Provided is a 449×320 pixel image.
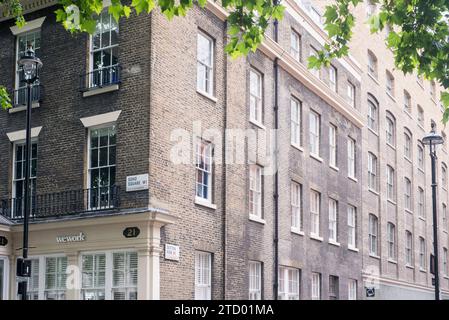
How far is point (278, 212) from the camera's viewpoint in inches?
1017

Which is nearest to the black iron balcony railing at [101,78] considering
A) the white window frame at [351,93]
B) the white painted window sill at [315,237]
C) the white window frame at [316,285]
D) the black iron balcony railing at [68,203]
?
the black iron balcony railing at [68,203]

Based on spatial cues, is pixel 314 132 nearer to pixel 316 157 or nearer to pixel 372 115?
pixel 316 157

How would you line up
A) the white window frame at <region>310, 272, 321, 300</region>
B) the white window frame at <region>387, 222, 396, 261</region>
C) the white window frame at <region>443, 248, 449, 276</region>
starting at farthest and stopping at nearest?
the white window frame at <region>443, 248, 449, 276</region> < the white window frame at <region>387, 222, 396, 261</region> < the white window frame at <region>310, 272, 321, 300</region>

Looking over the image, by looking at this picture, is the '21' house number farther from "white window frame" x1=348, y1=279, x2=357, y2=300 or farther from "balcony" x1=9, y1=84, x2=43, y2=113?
"white window frame" x1=348, y1=279, x2=357, y2=300

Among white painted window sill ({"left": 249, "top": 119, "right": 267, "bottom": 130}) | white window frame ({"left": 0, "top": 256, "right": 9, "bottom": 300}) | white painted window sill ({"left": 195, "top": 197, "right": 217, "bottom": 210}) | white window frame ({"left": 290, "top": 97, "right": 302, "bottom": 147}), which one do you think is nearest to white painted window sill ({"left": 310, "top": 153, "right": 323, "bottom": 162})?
white window frame ({"left": 290, "top": 97, "right": 302, "bottom": 147})

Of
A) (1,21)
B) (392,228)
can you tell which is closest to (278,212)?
(1,21)

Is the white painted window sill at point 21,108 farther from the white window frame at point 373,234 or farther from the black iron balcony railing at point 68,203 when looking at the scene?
the white window frame at point 373,234

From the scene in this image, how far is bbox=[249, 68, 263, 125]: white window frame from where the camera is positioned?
82.3 ft

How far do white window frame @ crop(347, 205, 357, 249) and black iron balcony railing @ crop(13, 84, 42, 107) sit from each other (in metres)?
16.5

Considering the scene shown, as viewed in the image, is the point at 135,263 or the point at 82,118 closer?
the point at 135,263

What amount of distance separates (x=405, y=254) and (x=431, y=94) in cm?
1508

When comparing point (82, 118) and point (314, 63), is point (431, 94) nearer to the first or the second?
point (82, 118)

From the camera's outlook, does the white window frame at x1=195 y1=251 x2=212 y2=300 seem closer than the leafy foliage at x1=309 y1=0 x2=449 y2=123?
No

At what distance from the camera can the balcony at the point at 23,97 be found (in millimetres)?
22078
